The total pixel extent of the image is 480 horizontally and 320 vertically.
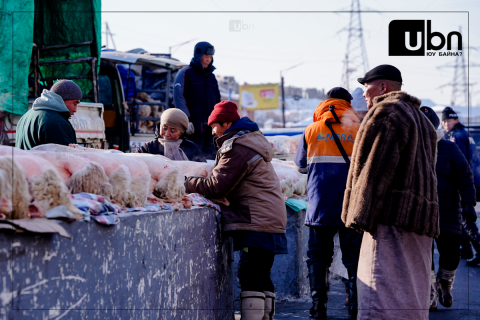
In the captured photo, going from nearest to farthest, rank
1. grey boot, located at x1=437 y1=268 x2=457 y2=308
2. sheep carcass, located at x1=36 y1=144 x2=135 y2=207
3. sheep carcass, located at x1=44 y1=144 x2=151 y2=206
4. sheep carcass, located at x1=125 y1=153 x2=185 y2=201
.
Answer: sheep carcass, located at x1=36 y1=144 x2=135 y2=207, sheep carcass, located at x1=44 y1=144 x2=151 y2=206, sheep carcass, located at x1=125 y1=153 x2=185 y2=201, grey boot, located at x1=437 y1=268 x2=457 y2=308

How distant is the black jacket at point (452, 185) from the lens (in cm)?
479

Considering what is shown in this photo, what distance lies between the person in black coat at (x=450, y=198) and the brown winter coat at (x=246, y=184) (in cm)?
196

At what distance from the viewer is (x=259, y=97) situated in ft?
104

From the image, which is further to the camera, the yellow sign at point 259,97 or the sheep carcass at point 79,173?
the yellow sign at point 259,97

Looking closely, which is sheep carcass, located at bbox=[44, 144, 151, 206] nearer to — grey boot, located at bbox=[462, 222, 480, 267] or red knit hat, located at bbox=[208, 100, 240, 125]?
red knit hat, located at bbox=[208, 100, 240, 125]

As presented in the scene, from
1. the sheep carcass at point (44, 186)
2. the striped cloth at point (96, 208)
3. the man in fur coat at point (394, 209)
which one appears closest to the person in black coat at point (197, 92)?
the man in fur coat at point (394, 209)

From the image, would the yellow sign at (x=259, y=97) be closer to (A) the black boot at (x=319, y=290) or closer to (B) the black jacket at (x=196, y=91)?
(B) the black jacket at (x=196, y=91)

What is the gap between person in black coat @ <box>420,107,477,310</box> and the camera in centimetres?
480

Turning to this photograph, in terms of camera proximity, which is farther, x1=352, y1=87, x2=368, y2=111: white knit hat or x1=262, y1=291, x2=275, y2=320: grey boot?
x1=352, y1=87, x2=368, y2=111: white knit hat

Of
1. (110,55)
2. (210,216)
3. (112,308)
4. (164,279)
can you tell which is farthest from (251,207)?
(110,55)

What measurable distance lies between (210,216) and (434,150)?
1.57 meters

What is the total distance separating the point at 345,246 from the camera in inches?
172

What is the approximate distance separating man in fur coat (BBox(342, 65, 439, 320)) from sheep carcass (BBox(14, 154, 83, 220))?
159cm

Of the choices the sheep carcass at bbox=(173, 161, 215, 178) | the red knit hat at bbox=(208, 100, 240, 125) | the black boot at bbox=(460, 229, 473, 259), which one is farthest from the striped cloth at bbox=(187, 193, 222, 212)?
the black boot at bbox=(460, 229, 473, 259)
